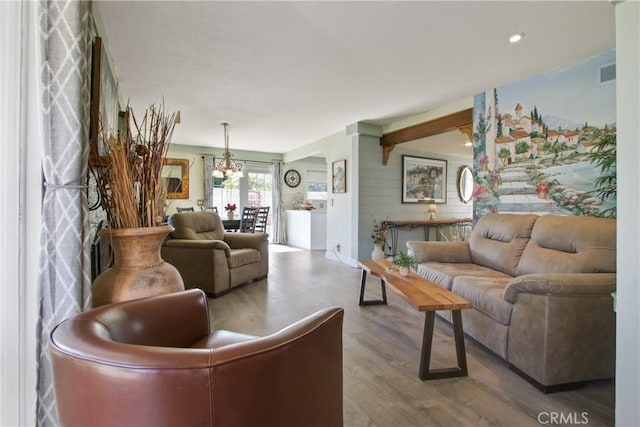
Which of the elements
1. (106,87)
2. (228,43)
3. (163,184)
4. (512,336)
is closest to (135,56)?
(106,87)

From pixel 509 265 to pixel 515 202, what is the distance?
2.85ft

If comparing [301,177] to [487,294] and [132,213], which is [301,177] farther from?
[132,213]

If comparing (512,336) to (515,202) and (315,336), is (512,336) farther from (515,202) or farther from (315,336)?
(515,202)

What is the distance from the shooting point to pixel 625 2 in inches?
50.0

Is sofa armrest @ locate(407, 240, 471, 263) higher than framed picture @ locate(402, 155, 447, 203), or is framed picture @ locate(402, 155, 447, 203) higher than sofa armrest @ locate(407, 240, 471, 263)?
framed picture @ locate(402, 155, 447, 203)

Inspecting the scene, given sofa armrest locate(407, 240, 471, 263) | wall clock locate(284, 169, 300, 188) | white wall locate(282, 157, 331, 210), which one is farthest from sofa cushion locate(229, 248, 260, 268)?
wall clock locate(284, 169, 300, 188)

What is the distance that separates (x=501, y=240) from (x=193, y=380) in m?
3.21

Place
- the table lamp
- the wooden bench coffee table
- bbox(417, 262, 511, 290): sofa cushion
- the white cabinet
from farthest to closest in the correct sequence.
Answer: the white cabinet → the table lamp → bbox(417, 262, 511, 290): sofa cushion → the wooden bench coffee table

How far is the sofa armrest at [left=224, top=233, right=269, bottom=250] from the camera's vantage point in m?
4.19

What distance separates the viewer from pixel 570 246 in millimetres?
2367

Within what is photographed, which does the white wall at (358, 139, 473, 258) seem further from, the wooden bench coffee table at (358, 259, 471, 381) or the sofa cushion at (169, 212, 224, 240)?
the wooden bench coffee table at (358, 259, 471, 381)

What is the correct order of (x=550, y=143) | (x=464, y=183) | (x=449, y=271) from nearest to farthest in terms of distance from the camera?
(x=449, y=271) → (x=550, y=143) → (x=464, y=183)

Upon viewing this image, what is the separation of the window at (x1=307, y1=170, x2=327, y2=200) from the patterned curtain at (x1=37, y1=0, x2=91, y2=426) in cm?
709

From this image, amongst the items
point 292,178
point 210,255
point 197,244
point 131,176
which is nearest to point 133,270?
point 131,176
